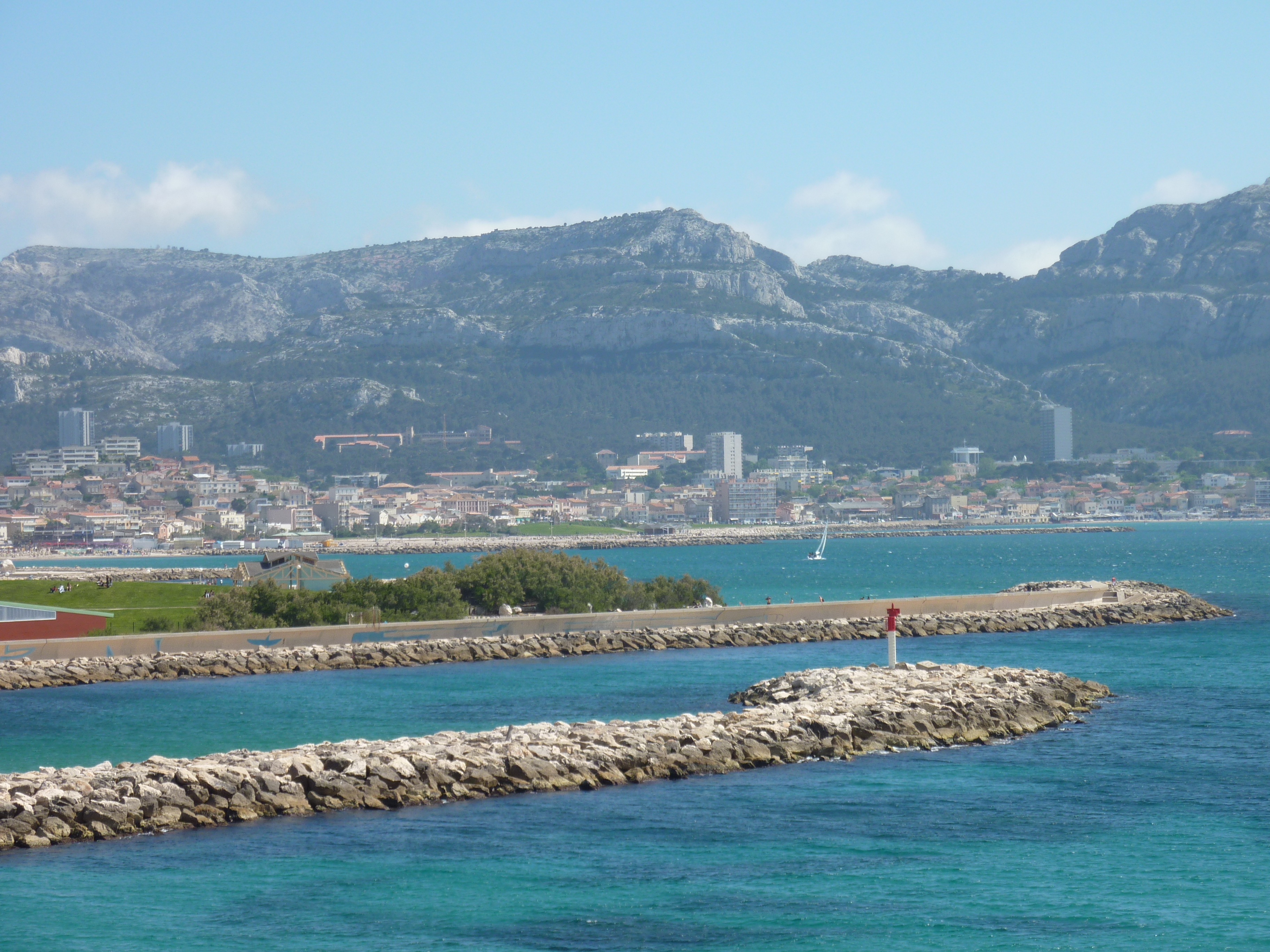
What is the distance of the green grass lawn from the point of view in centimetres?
4400

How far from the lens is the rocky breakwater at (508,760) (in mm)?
18969

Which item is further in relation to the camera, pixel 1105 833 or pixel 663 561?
pixel 663 561

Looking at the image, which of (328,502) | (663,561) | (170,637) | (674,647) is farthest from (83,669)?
(328,502)

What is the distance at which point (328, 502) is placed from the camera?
611 feet

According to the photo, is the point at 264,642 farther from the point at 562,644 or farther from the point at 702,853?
the point at 702,853

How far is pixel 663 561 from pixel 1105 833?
91886mm

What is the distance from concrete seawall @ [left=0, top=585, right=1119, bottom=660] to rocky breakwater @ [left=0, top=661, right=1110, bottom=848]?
15096 millimetres

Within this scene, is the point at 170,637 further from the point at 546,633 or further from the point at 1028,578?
the point at 1028,578

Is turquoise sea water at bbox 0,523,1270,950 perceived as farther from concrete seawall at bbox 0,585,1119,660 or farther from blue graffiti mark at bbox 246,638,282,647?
blue graffiti mark at bbox 246,638,282,647

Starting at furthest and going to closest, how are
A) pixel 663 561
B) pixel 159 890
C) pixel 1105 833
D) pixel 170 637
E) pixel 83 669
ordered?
pixel 663 561 < pixel 170 637 < pixel 83 669 < pixel 1105 833 < pixel 159 890

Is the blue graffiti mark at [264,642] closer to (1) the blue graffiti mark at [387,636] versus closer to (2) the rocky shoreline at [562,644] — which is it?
(2) the rocky shoreline at [562,644]

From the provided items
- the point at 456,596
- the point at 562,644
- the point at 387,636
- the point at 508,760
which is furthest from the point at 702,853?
the point at 456,596

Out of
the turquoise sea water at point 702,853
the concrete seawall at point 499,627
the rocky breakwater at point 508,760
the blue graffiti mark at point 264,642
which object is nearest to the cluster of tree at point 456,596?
the concrete seawall at point 499,627

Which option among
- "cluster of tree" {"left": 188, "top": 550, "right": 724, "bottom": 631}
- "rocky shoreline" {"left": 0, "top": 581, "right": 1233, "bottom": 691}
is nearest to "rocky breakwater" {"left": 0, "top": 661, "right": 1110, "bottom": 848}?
"rocky shoreline" {"left": 0, "top": 581, "right": 1233, "bottom": 691}
